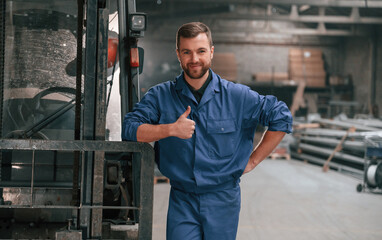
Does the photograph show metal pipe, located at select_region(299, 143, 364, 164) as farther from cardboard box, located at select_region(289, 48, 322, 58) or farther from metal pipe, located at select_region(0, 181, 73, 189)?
metal pipe, located at select_region(0, 181, 73, 189)

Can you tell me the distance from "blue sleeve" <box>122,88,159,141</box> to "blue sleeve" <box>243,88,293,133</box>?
465 mm

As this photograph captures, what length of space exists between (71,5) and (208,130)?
157cm

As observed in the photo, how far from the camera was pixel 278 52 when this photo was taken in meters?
17.9

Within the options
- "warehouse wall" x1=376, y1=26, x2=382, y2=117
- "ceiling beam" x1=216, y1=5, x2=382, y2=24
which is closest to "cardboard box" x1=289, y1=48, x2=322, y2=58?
"ceiling beam" x1=216, y1=5, x2=382, y2=24

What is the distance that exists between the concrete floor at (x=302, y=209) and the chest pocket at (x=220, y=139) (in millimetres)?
2833

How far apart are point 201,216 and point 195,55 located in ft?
2.58

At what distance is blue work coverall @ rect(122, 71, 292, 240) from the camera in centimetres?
209

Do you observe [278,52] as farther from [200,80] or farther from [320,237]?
[200,80]

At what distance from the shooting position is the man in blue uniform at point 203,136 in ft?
6.85

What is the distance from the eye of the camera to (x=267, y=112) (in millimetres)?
2180

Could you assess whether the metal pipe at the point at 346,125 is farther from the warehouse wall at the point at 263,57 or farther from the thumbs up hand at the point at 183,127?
the thumbs up hand at the point at 183,127

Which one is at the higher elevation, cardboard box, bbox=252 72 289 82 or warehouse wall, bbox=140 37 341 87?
warehouse wall, bbox=140 37 341 87

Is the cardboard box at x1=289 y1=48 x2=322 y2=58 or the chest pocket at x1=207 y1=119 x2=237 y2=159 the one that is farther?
the cardboard box at x1=289 y1=48 x2=322 y2=58

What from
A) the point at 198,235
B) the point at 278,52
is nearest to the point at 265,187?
the point at 198,235
